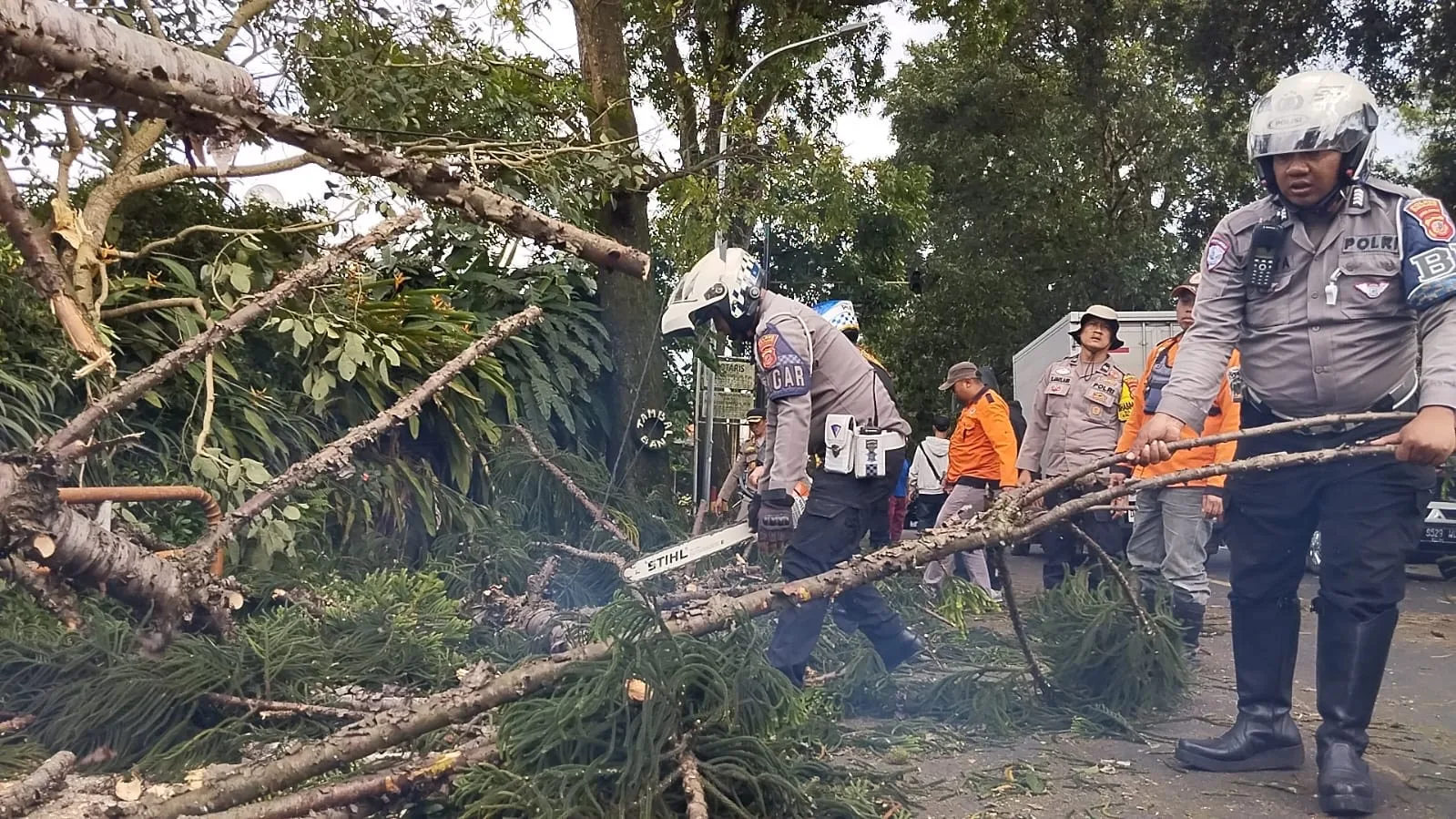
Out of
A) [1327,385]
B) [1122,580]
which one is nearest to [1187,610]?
[1122,580]

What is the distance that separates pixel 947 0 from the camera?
41.7ft

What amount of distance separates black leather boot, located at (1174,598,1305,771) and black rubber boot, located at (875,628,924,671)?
1.20 metres

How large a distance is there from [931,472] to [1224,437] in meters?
10.2

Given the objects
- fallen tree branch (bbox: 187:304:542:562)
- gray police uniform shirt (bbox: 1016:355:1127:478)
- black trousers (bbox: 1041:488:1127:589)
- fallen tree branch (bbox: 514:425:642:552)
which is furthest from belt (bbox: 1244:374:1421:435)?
fallen tree branch (bbox: 514:425:642:552)

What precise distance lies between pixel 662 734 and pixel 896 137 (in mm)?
20749

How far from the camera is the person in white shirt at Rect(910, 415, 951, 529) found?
42.4 ft

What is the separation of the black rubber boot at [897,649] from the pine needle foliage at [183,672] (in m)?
1.66

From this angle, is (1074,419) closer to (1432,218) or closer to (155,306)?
(1432,218)

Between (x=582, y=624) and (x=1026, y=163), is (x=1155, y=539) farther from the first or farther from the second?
(x=1026, y=163)

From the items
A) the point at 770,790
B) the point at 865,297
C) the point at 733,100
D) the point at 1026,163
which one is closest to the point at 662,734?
the point at 770,790

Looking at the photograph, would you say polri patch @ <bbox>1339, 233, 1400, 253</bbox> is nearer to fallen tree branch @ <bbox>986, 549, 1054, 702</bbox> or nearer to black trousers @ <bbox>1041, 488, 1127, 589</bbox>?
fallen tree branch @ <bbox>986, 549, 1054, 702</bbox>

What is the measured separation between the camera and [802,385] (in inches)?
168

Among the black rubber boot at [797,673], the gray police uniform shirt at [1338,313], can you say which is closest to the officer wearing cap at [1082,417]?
the black rubber boot at [797,673]

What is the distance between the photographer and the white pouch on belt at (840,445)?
4.31 m
